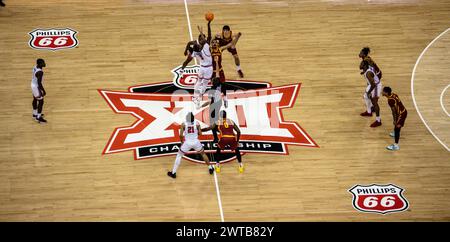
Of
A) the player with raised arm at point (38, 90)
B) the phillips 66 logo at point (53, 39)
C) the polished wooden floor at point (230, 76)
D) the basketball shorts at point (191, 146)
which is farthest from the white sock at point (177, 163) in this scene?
the phillips 66 logo at point (53, 39)

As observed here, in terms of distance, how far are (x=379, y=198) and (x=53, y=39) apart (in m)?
9.86

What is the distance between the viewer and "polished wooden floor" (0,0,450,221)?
16094mm

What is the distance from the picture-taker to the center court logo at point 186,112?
1759 cm

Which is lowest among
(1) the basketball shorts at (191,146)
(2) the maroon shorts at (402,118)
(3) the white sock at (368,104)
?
(1) the basketball shorts at (191,146)

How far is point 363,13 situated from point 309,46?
250 centimetres

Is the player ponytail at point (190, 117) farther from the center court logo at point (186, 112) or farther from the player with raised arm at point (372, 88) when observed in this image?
the player with raised arm at point (372, 88)

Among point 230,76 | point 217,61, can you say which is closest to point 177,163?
point 217,61

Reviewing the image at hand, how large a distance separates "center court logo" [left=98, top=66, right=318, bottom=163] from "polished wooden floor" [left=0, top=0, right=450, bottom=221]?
10.5 inches

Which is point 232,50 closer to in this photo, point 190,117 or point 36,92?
point 190,117

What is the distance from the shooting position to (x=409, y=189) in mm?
16656

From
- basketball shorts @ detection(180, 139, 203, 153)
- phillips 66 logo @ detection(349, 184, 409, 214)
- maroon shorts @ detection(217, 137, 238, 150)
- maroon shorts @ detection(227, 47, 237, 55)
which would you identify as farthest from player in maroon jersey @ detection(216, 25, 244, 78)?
phillips 66 logo @ detection(349, 184, 409, 214)

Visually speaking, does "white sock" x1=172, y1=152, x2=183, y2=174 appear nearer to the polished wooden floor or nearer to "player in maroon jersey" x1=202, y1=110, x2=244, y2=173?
the polished wooden floor

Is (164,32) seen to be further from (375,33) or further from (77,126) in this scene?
(375,33)

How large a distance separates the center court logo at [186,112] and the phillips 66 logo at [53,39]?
7.84ft
